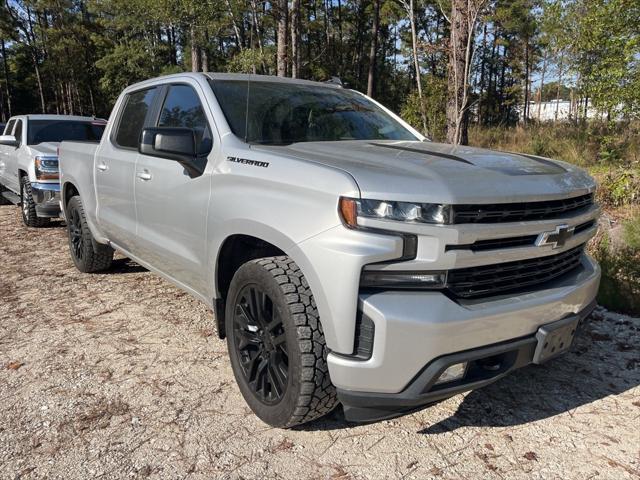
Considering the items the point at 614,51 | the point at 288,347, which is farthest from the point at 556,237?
the point at 614,51

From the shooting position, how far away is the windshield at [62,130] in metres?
8.07

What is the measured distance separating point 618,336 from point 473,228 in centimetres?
246

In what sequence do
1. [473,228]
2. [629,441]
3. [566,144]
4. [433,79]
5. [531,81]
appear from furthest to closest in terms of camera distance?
[531,81] → [566,144] → [433,79] → [629,441] → [473,228]

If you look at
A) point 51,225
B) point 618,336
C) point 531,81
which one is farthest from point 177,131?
point 531,81

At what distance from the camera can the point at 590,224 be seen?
294 cm

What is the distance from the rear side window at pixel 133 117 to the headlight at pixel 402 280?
2.61 meters

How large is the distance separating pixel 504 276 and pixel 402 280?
1.76 ft

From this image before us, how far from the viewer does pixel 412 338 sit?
6.61ft

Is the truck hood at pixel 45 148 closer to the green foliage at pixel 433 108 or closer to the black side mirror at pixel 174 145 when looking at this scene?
the black side mirror at pixel 174 145

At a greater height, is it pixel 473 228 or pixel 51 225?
pixel 473 228

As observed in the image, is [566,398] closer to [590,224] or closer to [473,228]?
[590,224]

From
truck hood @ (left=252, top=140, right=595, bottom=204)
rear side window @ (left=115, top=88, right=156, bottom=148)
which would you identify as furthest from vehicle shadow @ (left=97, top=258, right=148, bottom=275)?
truck hood @ (left=252, top=140, right=595, bottom=204)

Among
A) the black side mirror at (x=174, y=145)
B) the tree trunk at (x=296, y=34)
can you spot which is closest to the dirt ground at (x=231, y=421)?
the black side mirror at (x=174, y=145)

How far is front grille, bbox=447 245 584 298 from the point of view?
2.16 metres
